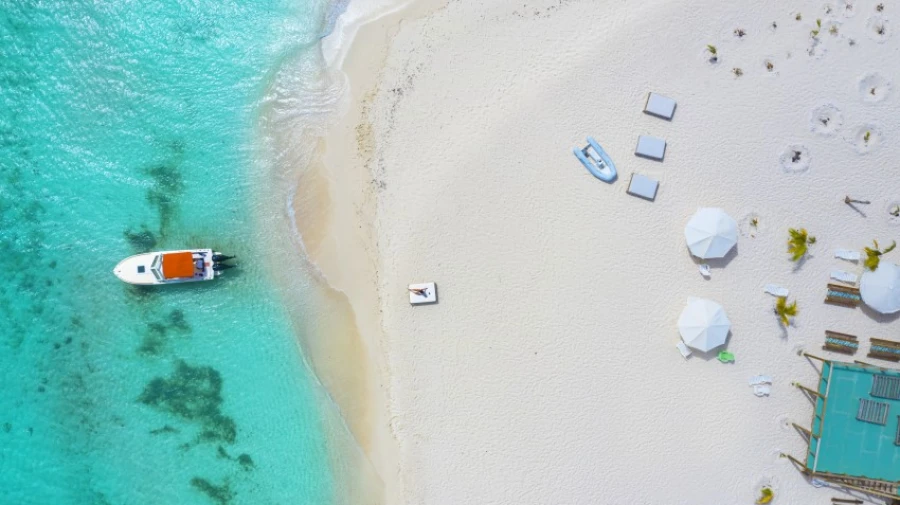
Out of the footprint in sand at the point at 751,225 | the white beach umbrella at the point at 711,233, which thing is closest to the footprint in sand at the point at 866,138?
the footprint in sand at the point at 751,225

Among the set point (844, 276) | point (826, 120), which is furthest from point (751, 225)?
point (826, 120)

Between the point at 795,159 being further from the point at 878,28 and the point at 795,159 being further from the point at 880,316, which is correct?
the point at 880,316

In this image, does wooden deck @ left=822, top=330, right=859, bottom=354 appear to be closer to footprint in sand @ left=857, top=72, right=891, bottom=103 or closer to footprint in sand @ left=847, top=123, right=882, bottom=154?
footprint in sand @ left=847, top=123, right=882, bottom=154

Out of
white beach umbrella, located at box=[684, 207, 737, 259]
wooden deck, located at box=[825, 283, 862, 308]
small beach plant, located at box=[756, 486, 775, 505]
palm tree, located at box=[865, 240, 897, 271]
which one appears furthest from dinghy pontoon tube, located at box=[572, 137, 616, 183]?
small beach plant, located at box=[756, 486, 775, 505]

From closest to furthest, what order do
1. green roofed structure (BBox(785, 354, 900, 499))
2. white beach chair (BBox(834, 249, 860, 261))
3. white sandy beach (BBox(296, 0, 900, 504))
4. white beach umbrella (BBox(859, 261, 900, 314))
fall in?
1. green roofed structure (BBox(785, 354, 900, 499))
2. white beach umbrella (BBox(859, 261, 900, 314))
3. white sandy beach (BBox(296, 0, 900, 504))
4. white beach chair (BBox(834, 249, 860, 261))

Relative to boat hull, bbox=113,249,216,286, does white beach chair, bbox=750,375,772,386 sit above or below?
below
